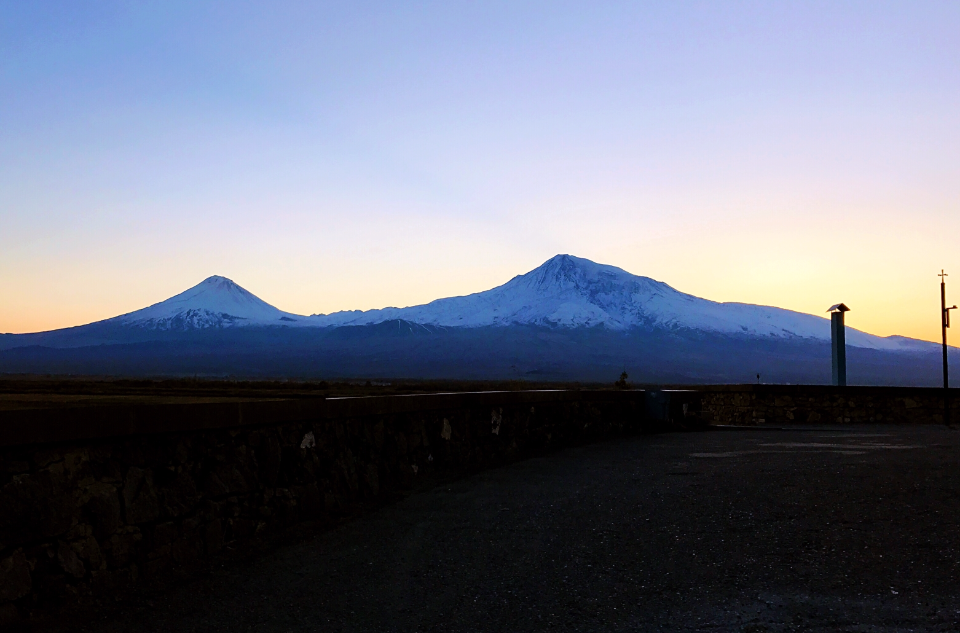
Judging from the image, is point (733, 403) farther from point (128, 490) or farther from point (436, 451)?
point (128, 490)

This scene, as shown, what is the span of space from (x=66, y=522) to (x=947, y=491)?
27.6ft

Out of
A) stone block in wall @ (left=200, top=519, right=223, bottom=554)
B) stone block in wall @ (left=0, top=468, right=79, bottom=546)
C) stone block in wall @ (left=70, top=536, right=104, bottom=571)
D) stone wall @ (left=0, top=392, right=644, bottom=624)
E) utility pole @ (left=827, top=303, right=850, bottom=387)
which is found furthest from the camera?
utility pole @ (left=827, top=303, right=850, bottom=387)

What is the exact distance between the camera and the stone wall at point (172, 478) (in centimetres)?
551

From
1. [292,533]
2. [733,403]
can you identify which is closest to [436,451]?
[292,533]

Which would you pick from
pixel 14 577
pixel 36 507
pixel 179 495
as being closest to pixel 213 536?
pixel 179 495

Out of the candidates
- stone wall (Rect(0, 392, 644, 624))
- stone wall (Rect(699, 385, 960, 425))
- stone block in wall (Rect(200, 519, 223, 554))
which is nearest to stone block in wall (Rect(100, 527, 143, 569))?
stone wall (Rect(0, 392, 644, 624))

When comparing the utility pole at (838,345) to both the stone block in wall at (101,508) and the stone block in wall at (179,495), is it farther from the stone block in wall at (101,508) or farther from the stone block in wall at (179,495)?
the stone block in wall at (101,508)

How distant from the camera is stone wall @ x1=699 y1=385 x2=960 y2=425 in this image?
2455 centimetres

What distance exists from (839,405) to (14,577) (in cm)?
2311

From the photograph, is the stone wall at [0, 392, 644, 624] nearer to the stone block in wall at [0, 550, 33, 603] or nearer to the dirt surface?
the stone block in wall at [0, 550, 33, 603]

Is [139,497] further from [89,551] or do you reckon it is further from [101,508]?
[89,551]

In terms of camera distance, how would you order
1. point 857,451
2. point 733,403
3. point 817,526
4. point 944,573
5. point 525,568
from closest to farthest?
point 944,573 < point 525,568 < point 817,526 < point 857,451 < point 733,403

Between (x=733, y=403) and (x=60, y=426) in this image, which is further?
(x=733, y=403)

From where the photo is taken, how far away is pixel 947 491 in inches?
369
